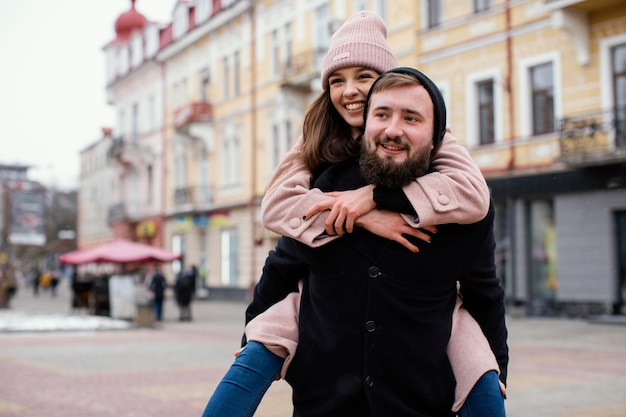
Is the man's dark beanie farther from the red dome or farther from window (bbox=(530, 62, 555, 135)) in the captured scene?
the red dome

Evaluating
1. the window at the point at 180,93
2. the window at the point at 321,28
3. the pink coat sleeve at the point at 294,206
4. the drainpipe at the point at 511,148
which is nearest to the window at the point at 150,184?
the window at the point at 180,93

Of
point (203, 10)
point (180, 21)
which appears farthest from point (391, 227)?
point (180, 21)

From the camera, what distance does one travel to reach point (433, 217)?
97.8 inches

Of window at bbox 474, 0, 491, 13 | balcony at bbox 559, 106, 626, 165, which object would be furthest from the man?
window at bbox 474, 0, 491, 13

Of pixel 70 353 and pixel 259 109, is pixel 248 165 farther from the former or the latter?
pixel 70 353

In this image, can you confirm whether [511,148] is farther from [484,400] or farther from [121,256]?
[484,400]

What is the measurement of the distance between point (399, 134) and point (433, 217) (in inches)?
10.2

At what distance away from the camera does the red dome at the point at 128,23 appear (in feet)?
175

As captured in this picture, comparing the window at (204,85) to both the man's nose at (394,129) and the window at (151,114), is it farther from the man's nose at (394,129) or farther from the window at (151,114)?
the man's nose at (394,129)

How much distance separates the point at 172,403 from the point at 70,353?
265 inches

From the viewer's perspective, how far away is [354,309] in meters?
2.61

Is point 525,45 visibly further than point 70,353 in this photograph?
Yes

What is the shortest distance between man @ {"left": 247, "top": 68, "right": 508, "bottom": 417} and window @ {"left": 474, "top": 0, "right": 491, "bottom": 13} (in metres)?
21.7

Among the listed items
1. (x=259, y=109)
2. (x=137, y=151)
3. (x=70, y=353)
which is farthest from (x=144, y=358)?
(x=137, y=151)
